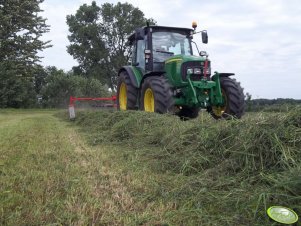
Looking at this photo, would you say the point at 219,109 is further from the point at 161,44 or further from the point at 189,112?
the point at 161,44

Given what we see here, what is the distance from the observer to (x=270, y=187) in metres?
2.96

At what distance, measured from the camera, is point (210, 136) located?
440cm

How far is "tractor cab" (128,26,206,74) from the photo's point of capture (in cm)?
924

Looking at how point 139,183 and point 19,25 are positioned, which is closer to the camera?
point 139,183

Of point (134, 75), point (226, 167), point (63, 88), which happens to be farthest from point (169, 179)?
point (63, 88)

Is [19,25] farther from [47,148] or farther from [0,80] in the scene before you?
[47,148]

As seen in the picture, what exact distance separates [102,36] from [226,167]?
42.2 metres

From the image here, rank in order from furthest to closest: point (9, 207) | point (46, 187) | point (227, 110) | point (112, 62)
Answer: point (112, 62) < point (227, 110) < point (46, 187) < point (9, 207)

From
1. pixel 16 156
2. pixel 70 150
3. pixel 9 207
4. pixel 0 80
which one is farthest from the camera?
pixel 0 80

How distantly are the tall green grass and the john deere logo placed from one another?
0.22ft

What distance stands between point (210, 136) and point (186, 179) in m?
0.92

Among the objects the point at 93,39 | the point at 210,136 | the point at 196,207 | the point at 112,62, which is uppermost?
the point at 93,39

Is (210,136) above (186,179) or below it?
above

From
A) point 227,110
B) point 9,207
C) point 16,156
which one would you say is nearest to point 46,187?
point 9,207
